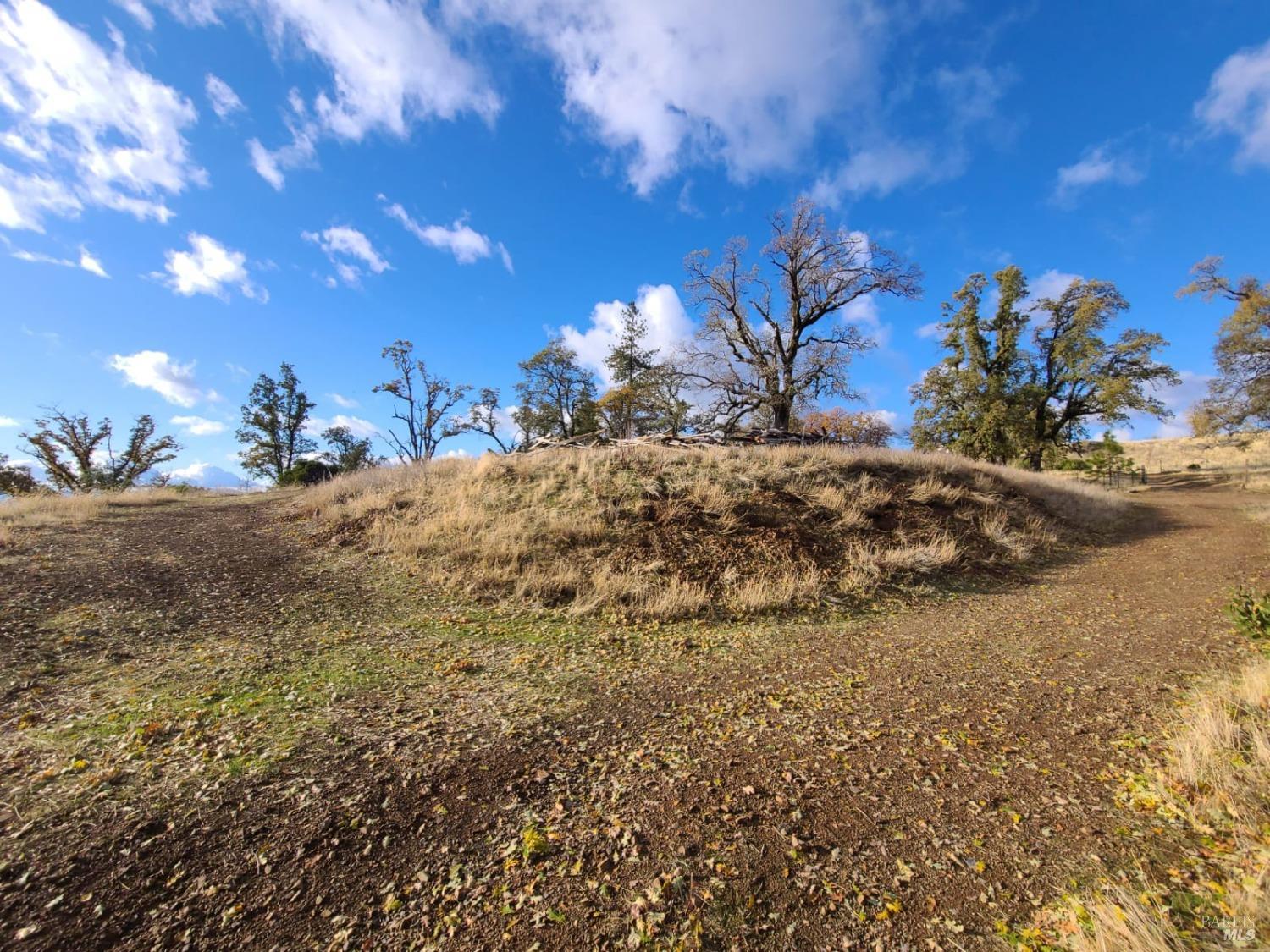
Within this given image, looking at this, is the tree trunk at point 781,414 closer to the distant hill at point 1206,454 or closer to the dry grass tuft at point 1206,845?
the dry grass tuft at point 1206,845

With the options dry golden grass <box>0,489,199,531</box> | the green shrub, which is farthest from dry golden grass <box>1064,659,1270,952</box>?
dry golden grass <box>0,489,199,531</box>

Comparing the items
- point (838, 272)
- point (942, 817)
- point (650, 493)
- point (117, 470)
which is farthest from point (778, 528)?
point (117, 470)

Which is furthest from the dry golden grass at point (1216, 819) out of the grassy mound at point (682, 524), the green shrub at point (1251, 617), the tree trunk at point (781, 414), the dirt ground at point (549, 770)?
the tree trunk at point (781, 414)

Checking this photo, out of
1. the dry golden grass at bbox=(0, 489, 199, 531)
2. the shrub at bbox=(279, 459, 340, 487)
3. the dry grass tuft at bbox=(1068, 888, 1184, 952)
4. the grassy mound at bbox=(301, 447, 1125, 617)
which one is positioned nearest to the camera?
the dry grass tuft at bbox=(1068, 888, 1184, 952)

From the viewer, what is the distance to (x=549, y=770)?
321 centimetres

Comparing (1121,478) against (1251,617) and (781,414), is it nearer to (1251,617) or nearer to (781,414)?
(781,414)

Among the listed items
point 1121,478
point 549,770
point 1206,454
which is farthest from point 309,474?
point 1206,454

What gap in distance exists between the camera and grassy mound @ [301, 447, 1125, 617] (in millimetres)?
7289

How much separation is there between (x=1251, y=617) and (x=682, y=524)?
6.64 metres

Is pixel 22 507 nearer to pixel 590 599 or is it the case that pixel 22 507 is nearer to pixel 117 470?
pixel 590 599

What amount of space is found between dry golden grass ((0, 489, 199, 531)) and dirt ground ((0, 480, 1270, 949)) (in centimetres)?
466

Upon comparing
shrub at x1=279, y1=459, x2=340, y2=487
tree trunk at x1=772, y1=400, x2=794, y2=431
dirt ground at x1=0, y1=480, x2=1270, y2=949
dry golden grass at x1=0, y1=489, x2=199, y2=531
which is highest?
tree trunk at x1=772, y1=400, x2=794, y2=431

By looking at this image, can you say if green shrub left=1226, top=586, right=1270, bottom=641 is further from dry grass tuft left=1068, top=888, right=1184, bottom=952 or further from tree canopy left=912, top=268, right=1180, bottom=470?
tree canopy left=912, top=268, right=1180, bottom=470

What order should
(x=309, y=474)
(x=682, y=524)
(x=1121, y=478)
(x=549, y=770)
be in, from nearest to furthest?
1. (x=549, y=770)
2. (x=682, y=524)
3. (x=309, y=474)
4. (x=1121, y=478)
